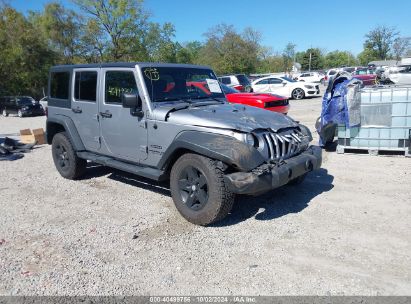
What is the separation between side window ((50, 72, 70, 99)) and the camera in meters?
6.25

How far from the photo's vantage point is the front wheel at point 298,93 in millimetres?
21609

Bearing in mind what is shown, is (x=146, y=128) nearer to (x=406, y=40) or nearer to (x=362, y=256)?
(x=362, y=256)

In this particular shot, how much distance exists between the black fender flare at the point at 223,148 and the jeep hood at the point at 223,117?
165 mm

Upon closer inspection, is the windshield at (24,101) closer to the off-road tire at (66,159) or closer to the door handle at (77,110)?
the off-road tire at (66,159)

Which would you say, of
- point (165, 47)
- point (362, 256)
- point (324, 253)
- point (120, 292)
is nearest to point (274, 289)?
point (324, 253)

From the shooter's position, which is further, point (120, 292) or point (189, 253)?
point (189, 253)

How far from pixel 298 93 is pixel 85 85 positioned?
17750 millimetres

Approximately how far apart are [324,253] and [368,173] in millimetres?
3209

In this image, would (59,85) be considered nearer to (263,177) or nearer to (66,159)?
(66,159)

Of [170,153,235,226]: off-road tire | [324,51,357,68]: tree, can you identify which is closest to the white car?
[170,153,235,226]: off-road tire

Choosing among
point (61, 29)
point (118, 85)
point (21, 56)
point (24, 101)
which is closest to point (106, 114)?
point (118, 85)

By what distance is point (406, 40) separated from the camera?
6800 centimetres

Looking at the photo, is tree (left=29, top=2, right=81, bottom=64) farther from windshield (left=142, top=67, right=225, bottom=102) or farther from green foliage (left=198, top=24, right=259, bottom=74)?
windshield (left=142, top=67, right=225, bottom=102)

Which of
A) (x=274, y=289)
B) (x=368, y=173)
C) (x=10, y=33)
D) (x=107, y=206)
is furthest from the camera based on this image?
(x=10, y=33)
